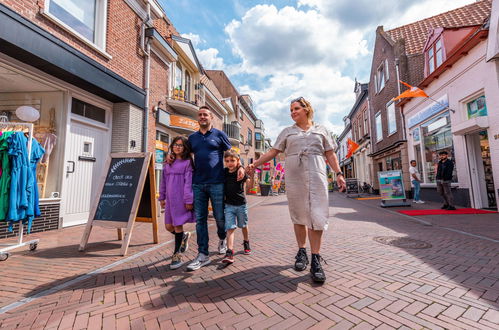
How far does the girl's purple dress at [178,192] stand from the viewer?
3127 millimetres

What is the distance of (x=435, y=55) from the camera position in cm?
1073

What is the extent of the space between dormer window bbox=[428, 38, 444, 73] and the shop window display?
2394 millimetres

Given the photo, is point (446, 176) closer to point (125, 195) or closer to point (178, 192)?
point (178, 192)

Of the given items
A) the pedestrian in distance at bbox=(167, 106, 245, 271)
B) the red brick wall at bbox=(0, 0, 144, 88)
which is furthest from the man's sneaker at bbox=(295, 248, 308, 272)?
the red brick wall at bbox=(0, 0, 144, 88)

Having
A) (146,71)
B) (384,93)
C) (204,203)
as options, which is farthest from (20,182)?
(384,93)

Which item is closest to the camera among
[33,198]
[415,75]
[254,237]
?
[33,198]

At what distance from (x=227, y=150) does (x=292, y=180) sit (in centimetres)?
101

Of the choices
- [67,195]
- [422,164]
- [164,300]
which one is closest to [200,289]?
[164,300]

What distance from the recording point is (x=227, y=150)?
129 inches

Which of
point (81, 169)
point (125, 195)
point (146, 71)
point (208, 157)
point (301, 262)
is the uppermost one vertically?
point (146, 71)

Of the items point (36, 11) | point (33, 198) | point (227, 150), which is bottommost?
point (33, 198)

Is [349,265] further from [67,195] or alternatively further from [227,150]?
[67,195]

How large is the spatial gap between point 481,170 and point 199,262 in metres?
9.93

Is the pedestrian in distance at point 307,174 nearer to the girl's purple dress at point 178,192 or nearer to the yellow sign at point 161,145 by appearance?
the girl's purple dress at point 178,192
